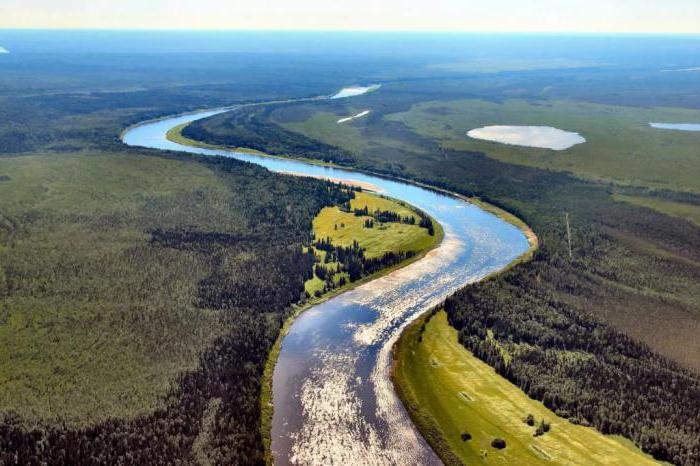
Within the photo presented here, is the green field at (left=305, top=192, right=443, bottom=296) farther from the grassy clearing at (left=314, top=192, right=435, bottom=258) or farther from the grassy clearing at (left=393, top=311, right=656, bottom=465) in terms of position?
the grassy clearing at (left=393, top=311, right=656, bottom=465)

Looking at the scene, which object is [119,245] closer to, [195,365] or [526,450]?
[195,365]

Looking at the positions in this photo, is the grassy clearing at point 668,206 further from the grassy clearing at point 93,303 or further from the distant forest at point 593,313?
the grassy clearing at point 93,303

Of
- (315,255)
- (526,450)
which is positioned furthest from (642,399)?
(315,255)

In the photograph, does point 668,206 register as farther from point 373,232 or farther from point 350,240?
point 350,240

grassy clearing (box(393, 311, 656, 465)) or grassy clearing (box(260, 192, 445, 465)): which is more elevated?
grassy clearing (box(260, 192, 445, 465))

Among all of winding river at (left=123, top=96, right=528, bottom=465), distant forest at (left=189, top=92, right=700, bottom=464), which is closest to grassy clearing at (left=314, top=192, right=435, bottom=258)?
winding river at (left=123, top=96, right=528, bottom=465)
